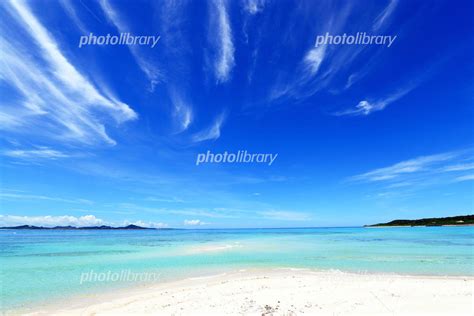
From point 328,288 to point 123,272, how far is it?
14.7 metres

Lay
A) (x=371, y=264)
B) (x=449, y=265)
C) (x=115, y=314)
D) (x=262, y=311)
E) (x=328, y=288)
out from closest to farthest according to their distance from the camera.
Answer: (x=262, y=311) → (x=115, y=314) → (x=328, y=288) → (x=449, y=265) → (x=371, y=264)

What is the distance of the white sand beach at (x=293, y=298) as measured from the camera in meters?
9.99

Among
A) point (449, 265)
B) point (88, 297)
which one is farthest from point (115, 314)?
point (449, 265)

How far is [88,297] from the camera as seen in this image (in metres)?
13.6

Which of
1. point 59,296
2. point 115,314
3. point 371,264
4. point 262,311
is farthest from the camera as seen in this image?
point 371,264

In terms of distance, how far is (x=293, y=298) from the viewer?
37.3ft

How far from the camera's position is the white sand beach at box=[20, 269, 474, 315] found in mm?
9992

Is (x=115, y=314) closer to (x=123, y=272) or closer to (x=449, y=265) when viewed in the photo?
(x=123, y=272)

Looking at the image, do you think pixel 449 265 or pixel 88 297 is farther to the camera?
pixel 449 265

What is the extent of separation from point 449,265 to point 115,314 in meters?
21.5

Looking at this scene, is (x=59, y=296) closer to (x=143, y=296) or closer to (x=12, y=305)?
(x=12, y=305)

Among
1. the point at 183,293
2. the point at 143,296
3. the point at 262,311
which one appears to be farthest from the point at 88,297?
the point at 262,311

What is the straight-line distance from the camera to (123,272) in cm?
2020

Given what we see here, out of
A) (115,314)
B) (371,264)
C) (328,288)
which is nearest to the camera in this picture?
(115,314)
